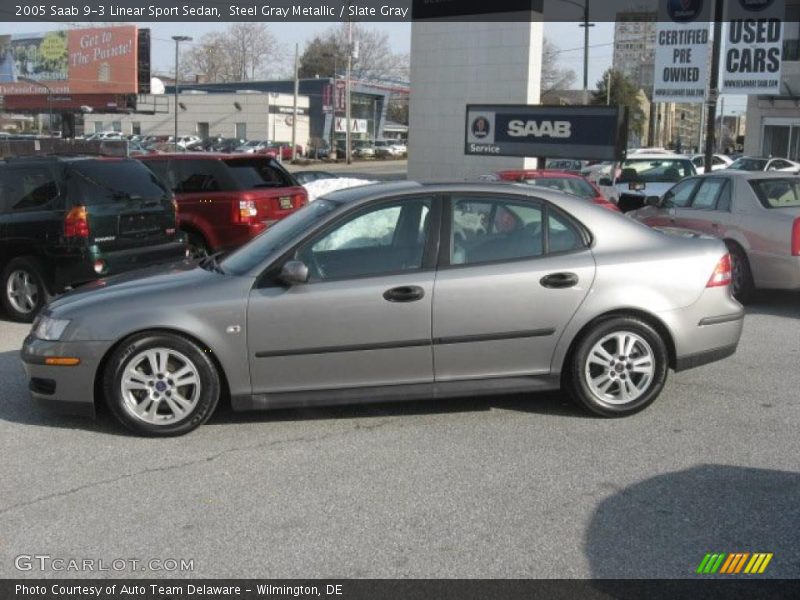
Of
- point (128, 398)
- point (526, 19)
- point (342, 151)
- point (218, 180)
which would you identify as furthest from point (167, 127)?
point (128, 398)

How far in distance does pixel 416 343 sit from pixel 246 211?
20.2ft

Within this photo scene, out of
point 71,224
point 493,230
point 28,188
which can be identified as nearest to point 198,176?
point 28,188

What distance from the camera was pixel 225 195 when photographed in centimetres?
1100

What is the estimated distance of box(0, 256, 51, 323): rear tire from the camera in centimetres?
882

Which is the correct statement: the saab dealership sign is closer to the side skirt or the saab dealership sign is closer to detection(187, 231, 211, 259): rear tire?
detection(187, 231, 211, 259): rear tire

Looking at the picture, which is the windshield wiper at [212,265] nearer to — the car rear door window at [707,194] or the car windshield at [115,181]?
the car windshield at [115,181]

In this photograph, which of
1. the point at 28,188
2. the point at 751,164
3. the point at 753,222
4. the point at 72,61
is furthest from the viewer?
the point at 72,61

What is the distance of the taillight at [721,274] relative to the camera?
575 centimetres

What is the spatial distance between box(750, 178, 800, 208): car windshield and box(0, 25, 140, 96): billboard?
2124 inches

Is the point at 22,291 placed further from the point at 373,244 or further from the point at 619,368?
the point at 619,368

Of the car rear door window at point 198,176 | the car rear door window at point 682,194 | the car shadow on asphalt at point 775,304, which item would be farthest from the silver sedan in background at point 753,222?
the car rear door window at point 198,176

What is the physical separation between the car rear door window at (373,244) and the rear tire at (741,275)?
5.24 m

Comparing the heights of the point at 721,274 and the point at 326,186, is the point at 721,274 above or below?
below

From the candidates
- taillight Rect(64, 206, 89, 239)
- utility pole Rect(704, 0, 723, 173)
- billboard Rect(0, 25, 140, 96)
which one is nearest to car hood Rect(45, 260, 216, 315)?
taillight Rect(64, 206, 89, 239)
